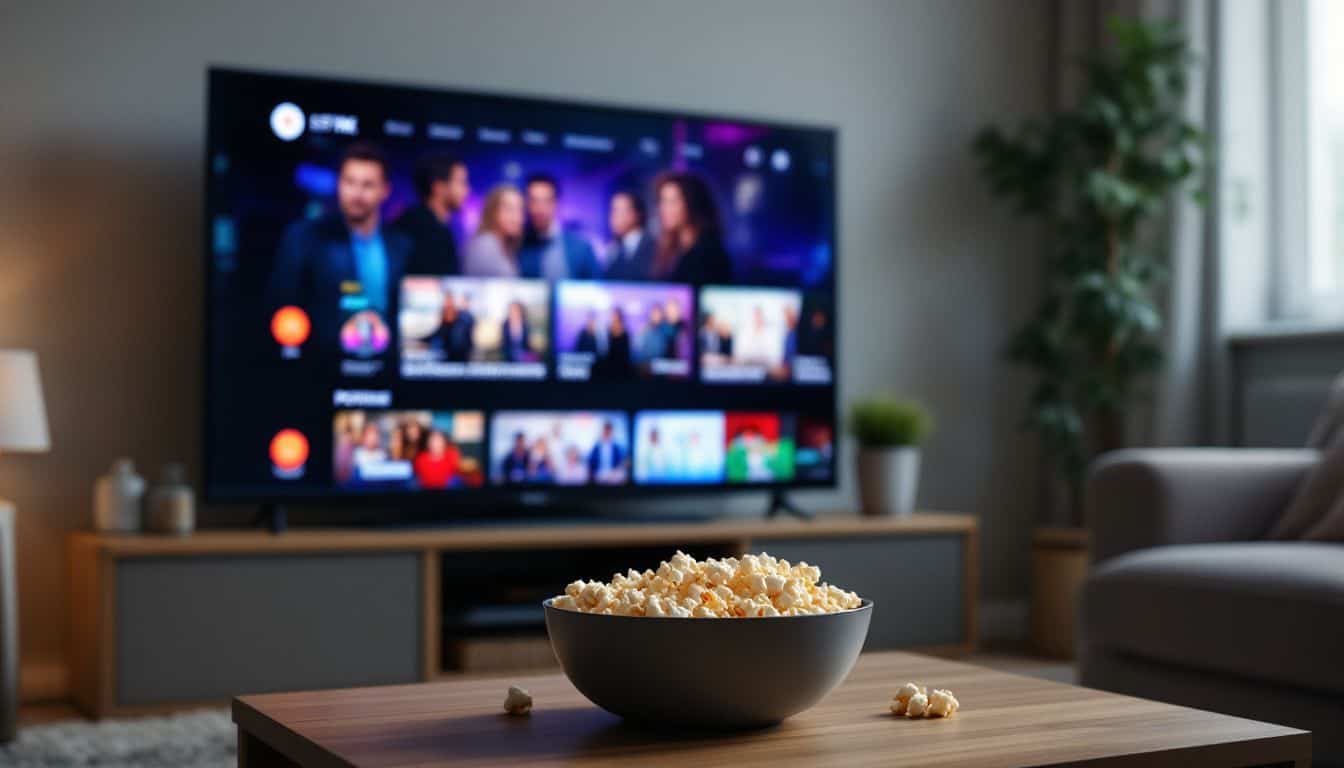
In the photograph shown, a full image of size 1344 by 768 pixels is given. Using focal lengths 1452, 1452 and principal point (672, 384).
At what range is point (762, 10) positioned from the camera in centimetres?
442

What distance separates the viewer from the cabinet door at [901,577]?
12.6 ft

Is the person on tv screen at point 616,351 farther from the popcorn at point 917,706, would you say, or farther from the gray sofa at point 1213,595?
the popcorn at point 917,706

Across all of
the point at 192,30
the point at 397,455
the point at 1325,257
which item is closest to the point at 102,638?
the point at 397,455

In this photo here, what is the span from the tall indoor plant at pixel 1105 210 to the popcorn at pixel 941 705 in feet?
9.42

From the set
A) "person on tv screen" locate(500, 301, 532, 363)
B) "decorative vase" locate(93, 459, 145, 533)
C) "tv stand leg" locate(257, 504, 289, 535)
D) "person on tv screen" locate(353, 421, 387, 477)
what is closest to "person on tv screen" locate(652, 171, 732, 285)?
"person on tv screen" locate(500, 301, 532, 363)

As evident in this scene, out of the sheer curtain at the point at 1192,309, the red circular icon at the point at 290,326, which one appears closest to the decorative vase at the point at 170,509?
the red circular icon at the point at 290,326

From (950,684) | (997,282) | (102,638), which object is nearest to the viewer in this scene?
(950,684)

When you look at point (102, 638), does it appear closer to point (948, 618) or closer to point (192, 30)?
point (192, 30)

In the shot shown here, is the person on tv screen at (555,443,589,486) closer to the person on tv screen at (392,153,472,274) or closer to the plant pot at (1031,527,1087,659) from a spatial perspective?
the person on tv screen at (392,153,472,274)

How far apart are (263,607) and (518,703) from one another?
1.95 metres

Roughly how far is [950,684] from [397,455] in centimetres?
214

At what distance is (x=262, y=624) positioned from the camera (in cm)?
328

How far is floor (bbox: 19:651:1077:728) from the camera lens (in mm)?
3268

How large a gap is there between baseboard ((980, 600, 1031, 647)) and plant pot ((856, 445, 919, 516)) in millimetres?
728
